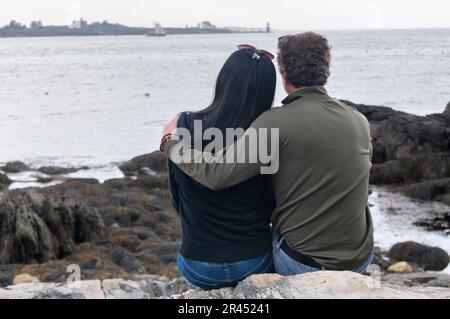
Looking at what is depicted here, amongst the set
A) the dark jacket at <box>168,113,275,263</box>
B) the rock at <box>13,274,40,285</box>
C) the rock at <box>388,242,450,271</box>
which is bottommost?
the rock at <box>388,242,450,271</box>

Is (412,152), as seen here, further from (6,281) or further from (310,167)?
(310,167)

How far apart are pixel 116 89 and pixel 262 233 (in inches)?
2121

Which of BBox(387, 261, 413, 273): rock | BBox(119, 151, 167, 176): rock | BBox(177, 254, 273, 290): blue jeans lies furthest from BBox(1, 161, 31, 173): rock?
BBox(177, 254, 273, 290): blue jeans

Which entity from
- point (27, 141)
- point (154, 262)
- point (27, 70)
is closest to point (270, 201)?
point (154, 262)

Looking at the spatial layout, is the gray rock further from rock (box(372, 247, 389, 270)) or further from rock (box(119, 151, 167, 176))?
rock (box(372, 247, 389, 270))

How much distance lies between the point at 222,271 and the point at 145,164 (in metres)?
18.7

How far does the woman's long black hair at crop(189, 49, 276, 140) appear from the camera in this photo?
3234 mm

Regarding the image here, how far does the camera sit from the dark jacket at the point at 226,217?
3.34m

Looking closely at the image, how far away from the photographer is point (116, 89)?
184ft

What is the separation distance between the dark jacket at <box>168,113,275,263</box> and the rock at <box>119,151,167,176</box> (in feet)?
58.9

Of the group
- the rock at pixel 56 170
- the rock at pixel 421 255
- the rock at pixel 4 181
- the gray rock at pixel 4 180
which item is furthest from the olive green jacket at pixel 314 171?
the rock at pixel 56 170

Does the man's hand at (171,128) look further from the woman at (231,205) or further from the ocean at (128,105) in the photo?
the ocean at (128,105)

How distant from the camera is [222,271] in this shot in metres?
3.41
